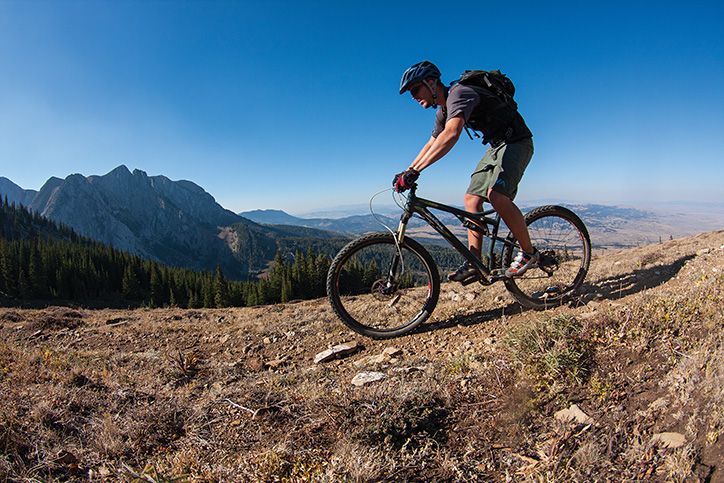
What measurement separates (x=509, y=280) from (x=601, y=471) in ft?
10.8

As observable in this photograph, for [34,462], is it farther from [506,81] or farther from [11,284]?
[11,284]

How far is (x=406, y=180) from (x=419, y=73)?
1.68m

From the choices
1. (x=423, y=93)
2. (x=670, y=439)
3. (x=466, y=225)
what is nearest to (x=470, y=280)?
(x=466, y=225)

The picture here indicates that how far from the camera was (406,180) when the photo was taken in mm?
4051

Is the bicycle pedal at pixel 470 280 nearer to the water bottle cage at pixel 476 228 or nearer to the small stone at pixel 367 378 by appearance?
the water bottle cage at pixel 476 228

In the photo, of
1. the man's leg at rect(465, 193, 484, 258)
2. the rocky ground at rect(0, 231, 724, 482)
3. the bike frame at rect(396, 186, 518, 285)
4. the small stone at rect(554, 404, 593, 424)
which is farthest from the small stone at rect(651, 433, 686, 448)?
the man's leg at rect(465, 193, 484, 258)

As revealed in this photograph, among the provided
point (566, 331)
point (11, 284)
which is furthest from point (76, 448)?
point (11, 284)

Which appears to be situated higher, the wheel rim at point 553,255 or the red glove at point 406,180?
the red glove at point 406,180

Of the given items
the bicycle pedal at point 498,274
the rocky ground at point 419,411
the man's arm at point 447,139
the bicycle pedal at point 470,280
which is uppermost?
the man's arm at point 447,139

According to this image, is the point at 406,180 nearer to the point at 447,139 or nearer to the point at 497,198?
the point at 447,139

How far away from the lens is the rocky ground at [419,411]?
1.88m

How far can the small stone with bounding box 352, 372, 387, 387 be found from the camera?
10.5 ft

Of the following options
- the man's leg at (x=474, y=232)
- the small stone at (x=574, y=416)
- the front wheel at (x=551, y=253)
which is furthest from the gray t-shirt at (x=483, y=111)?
the small stone at (x=574, y=416)

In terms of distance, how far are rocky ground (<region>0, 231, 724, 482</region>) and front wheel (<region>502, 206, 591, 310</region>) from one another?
1.42m
